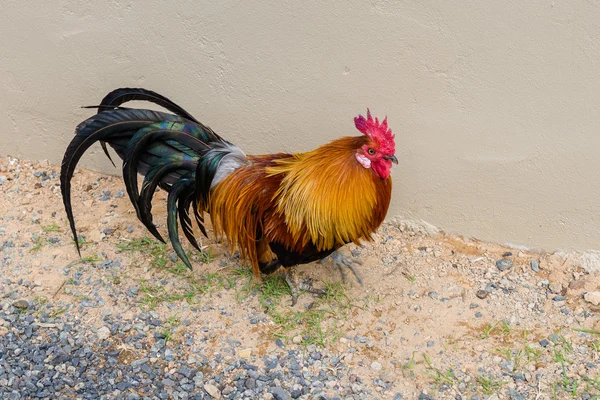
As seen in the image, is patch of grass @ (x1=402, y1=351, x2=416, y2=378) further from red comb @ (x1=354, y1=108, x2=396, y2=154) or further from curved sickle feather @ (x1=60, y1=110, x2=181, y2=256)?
curved sickle feather @ (x1=60, y1=110, x2=181, y2=256)

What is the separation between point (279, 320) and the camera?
140 inches

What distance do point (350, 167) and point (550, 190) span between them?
128 centimetres

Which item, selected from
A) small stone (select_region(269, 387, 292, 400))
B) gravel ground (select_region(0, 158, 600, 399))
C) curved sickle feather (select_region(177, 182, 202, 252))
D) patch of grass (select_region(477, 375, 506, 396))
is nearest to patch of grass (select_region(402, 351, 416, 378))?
gravel ground (select_region(0, 158, 600, 399))

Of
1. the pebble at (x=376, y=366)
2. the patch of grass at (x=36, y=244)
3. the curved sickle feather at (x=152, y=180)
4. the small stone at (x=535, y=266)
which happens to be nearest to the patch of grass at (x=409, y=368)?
the pebble at (x=376, y=366)

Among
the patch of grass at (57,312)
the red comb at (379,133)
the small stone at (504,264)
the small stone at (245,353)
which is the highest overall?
the red comb at (379,133)

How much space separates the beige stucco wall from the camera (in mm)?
3375

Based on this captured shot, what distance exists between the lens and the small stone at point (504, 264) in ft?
12.5

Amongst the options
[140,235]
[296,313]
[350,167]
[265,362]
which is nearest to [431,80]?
[350,167]

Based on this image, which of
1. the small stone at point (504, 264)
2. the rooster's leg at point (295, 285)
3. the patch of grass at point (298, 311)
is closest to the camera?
the patch of grass at point (298, 311)

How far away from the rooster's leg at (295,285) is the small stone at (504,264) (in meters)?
1.08

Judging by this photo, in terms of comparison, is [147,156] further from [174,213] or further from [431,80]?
[431,80]

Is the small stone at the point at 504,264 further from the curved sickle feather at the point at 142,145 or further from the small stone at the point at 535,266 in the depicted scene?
the curved sickle feather at the point at 142,145

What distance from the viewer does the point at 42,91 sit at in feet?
14.0

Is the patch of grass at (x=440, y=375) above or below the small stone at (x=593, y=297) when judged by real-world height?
below
